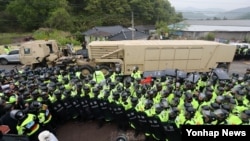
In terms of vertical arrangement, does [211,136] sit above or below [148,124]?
above

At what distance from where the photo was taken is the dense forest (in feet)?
116

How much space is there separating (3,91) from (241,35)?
95.9ft

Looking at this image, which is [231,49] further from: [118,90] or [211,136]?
[211,136]

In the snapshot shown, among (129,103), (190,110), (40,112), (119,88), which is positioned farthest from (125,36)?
(190,110)

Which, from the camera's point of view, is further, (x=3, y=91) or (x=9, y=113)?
(x=3, y=91)

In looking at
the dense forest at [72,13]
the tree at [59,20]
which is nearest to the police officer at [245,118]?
the dense forest at [72,13]

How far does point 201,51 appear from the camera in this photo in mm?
11961

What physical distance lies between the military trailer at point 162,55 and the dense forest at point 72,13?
20.6 m

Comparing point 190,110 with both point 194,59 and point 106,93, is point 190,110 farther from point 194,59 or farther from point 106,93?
point 194,59

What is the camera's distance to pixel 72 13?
1668 inches

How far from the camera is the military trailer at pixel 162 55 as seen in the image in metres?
11.6

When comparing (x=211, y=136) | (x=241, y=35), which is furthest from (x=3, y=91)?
(x=241, y=35)

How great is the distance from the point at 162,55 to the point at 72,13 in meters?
33.5

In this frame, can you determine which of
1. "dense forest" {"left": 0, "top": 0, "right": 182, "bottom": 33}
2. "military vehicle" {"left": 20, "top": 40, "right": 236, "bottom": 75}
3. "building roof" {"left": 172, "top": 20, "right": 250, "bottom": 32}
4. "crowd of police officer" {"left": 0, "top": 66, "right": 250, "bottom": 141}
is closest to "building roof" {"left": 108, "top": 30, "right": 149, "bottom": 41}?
"dense forest" {"left": 0, "top": 0, "right": 182, "bottom": 33}
